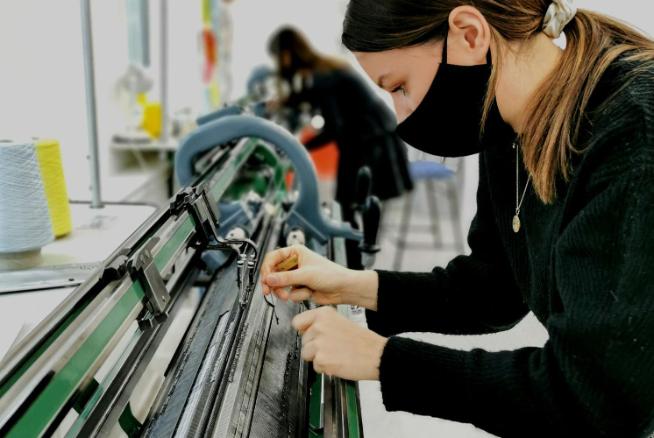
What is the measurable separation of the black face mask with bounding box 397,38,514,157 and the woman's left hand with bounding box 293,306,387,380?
1.21 ft

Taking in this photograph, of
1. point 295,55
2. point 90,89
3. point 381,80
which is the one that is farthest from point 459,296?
point 295,55

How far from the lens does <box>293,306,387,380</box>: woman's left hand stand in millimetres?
853

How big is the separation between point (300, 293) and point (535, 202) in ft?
1.51

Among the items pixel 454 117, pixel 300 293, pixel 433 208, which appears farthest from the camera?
pixel 433 208

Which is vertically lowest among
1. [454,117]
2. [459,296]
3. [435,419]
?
[435,419]

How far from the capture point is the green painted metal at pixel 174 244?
2.98ft

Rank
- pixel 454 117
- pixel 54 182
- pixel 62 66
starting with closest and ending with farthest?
pixel 454 117, pixel 54 182, pixel 62 66

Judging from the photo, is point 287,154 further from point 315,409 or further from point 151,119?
point 151,119

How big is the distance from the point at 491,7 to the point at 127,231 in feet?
3.47

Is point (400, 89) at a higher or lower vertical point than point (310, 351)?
higher

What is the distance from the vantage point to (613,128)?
70 centimetres

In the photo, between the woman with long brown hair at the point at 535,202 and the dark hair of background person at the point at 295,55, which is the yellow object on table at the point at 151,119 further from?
the woman with long brown hair at the point at 535,202

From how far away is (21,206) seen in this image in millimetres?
1151

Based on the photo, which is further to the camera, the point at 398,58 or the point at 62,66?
the point at 62,66
